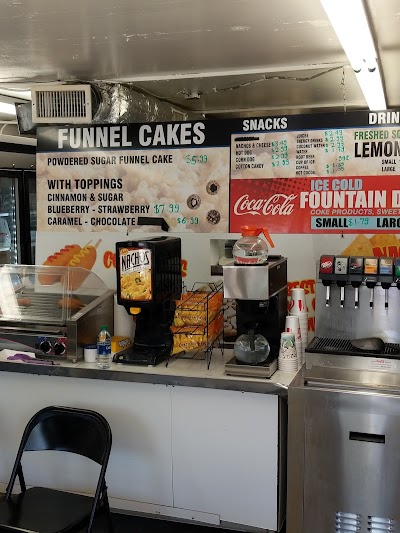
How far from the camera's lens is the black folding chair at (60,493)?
2434mm

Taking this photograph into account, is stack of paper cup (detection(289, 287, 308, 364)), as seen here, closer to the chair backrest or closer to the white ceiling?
the white ceiling

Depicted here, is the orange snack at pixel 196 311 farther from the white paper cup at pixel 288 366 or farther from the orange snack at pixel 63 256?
the orange snack at pixel 63 256

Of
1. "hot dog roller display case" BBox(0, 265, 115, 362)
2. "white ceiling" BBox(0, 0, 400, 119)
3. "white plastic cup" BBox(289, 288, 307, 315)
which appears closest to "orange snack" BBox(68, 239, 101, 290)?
"hot dog roller display case" BBox(0, 265, 115, 362)

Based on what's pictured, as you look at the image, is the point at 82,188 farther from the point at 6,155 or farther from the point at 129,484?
the point at 6,155

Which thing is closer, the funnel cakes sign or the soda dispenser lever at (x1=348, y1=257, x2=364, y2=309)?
the soda dispenser lever at (x1=348, y1=257, x2=364, y2=309)

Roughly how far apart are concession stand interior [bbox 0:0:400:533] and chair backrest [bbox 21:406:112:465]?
18.8 inches

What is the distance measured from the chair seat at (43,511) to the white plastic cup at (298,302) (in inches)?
57.0

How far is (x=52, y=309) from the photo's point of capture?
11.4ft

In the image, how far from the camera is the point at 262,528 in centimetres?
302

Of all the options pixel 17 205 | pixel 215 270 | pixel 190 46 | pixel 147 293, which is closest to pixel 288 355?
pixel 147 293

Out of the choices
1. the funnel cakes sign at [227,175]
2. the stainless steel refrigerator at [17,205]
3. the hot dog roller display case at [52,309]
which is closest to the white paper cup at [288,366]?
the funnel cakes sign at [227,175]

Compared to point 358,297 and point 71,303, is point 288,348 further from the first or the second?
point 71,303

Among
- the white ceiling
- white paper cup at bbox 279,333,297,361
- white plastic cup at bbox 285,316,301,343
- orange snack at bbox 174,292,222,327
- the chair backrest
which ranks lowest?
the chair backrest

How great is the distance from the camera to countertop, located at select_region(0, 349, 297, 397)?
2.92 m
